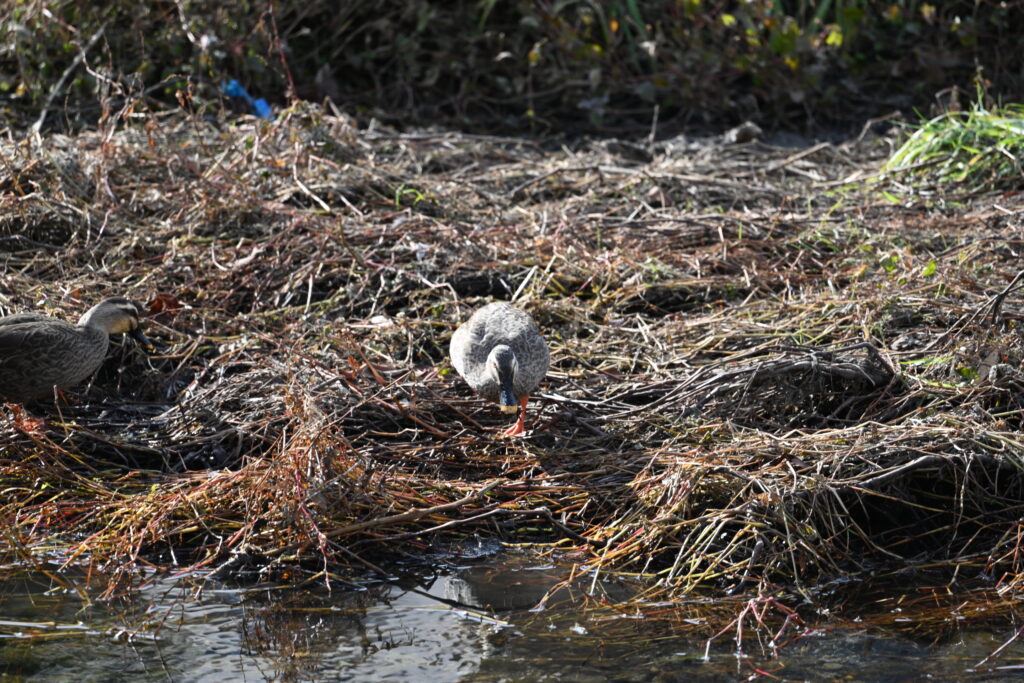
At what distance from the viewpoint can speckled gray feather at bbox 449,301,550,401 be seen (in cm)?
553

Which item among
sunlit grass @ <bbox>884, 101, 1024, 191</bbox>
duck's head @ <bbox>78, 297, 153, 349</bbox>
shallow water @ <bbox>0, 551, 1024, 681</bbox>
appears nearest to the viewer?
shallow water @ <bbox>0, 551, 1024, 681</bbox>

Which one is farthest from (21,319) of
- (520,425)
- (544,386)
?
(544,386)

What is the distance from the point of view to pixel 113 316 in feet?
19.9

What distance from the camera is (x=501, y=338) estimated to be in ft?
18.3

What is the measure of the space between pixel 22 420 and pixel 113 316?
0.76 meters

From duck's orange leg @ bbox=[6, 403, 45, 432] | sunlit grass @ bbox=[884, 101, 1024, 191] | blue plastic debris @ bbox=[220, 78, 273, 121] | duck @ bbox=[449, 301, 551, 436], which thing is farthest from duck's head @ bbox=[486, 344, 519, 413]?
blue plastic debris @ bbox=[220, 78, 273, 121]

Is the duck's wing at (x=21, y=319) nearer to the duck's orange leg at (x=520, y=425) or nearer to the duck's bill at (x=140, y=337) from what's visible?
the duck's bill at (x=140, y=337)

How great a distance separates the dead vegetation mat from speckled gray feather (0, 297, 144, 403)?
213 mm

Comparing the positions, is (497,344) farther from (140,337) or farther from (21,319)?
(21,319)

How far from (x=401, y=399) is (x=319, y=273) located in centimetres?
156

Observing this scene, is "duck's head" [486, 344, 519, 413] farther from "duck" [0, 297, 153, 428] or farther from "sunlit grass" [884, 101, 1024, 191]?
"sunlit grass" [884, 101, 1024, 191]

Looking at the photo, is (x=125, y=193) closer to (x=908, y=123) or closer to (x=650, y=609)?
(x=650, y=609)

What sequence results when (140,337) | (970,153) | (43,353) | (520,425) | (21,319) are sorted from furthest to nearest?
(970,153)
(140,337)
(21,319)
(520,425)
(43,353)

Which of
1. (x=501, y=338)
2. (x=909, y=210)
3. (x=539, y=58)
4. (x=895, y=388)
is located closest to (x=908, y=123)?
(x=909, y=210)
